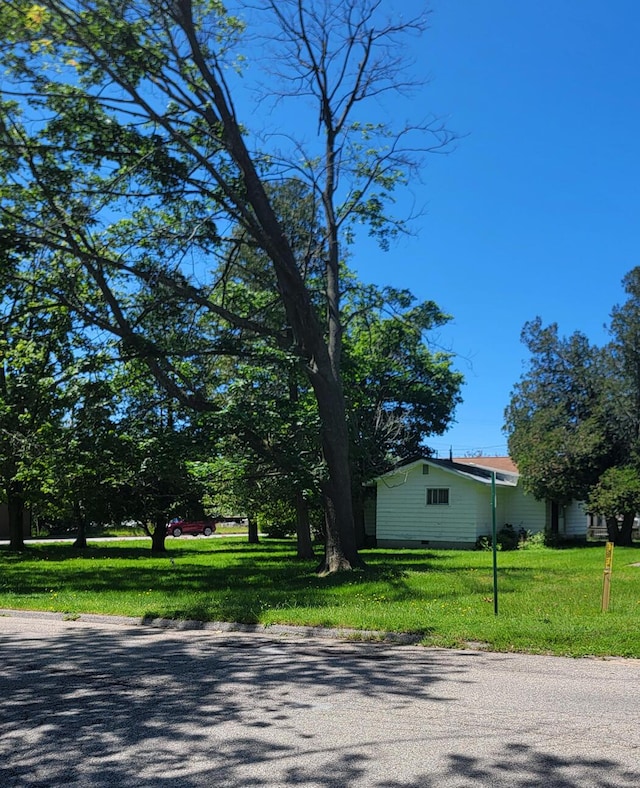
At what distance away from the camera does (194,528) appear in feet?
178

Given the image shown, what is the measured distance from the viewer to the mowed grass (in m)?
9.76

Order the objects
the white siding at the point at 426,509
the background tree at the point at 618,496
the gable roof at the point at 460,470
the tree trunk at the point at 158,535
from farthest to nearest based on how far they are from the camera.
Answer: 1. the tree trunk at the point at 158,535
2. the white siding at the point at 426,509
3. the gable roof at the point at 460,470
4. the background tree at the point at 618,496

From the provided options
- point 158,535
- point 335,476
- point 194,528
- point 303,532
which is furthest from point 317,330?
point 194,528

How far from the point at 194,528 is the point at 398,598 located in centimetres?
4292

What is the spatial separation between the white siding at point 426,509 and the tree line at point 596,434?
2.73 meters

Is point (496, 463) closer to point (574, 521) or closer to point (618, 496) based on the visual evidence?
point (574, 521)

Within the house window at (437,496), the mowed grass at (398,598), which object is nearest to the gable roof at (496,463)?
the house window at (437,496)

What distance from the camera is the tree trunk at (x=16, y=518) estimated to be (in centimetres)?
3288

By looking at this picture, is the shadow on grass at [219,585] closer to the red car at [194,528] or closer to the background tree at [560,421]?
the background tree at [560,421]

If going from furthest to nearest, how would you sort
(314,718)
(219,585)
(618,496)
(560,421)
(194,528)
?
(194,528)
(560,421)
(618,496)
(219,585)
(314,718)

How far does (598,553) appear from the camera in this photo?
1003 inches

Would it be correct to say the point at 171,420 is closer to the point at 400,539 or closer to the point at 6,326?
the point at 6,326

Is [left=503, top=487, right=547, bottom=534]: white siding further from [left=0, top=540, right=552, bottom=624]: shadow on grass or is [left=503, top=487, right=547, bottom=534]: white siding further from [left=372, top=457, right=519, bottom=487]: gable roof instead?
[left=0, top=540, right=552, bottom=624]: shadow on grass

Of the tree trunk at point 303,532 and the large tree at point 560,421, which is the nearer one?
the tree trunk at point 303,532
